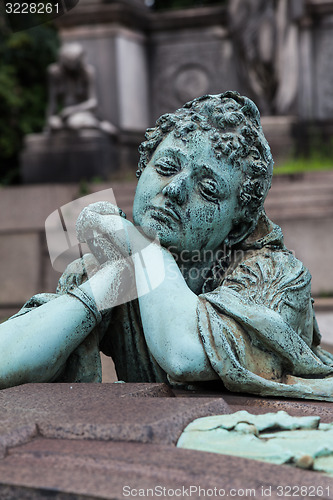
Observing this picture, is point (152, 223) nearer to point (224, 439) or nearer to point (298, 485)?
point (224, 439)

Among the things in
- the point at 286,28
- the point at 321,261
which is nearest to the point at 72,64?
the point at 286,28

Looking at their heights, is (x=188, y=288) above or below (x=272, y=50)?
above

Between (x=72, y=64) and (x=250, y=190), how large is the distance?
9.72 metres

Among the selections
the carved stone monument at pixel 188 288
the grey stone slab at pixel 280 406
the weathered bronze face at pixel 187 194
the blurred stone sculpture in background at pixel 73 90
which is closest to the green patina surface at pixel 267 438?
the grey stone slab at pixel 280 406

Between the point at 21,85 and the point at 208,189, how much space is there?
17142mm

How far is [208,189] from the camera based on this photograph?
3418mm

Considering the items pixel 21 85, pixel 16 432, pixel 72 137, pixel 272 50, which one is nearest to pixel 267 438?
pixel 16 432

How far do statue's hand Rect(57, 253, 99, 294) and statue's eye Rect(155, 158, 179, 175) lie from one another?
53 cm

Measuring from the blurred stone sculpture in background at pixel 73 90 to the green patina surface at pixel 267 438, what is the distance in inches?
397

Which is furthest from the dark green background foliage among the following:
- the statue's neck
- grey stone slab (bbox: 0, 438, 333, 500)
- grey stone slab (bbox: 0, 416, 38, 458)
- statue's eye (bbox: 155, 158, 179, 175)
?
A: grey stone slab (bbox: 0, 438, 333, 500)

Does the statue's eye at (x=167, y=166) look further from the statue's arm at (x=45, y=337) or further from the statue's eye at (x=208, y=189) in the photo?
the statue's arm at (x=45, y=337)

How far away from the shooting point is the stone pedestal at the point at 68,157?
1206 cm

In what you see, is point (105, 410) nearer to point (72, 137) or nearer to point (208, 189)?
point (208, 189)

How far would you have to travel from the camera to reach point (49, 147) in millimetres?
12305
